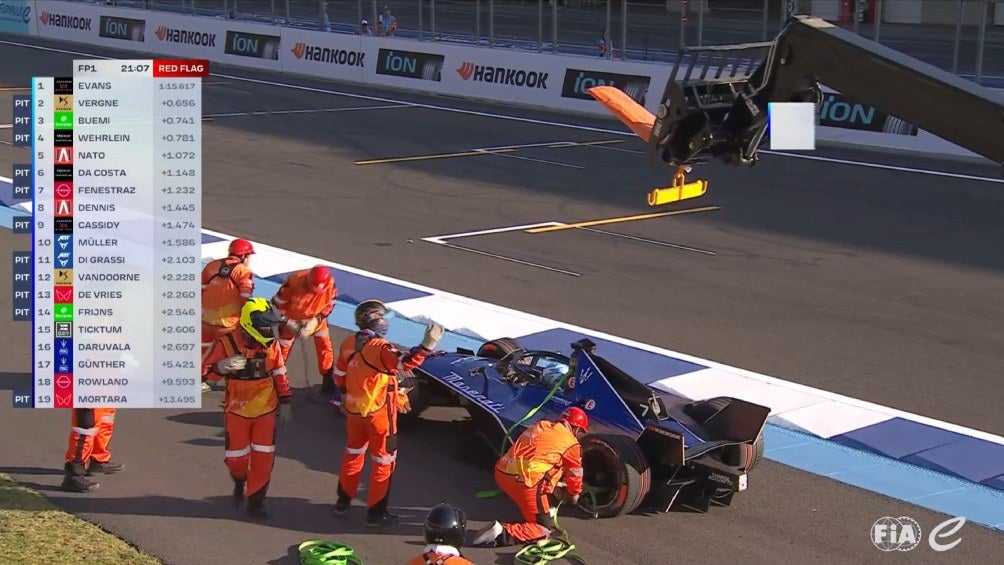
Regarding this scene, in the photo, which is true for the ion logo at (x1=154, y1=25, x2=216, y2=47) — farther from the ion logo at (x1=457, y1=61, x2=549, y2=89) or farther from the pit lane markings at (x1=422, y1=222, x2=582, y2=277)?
the pit lane markings at (x1=422, y1=222, x2=582, y2=277)

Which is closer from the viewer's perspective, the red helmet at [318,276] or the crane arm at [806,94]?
the crane arm at [806,94]

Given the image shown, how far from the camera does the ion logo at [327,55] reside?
123 ft

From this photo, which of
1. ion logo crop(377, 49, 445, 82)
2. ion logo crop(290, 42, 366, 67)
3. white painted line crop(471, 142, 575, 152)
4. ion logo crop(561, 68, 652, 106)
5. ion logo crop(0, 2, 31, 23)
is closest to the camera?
white painted line crop(471, 142, 575, 152)

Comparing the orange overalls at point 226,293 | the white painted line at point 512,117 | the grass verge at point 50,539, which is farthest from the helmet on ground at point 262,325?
the white painted line at point 512,117

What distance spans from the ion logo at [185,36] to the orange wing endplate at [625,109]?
34720 mm

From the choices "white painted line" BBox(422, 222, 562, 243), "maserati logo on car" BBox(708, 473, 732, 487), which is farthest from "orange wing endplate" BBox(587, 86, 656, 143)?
"white painted line" BBox(422, 222, 562, 243)

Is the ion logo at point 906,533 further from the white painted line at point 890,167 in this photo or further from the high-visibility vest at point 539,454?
the white painted line at point 890,167

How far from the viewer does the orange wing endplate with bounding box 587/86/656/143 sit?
9.05 metres

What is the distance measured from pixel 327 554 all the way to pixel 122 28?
3932 centimetres

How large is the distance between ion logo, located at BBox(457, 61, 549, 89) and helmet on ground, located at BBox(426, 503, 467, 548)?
2632 cm

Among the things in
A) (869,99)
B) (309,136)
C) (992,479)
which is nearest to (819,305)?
(992,479)

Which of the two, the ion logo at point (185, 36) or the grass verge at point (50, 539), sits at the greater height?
the ion logo at point (185, 36)

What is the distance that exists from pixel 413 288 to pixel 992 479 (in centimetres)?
825

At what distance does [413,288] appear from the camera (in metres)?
17.1
